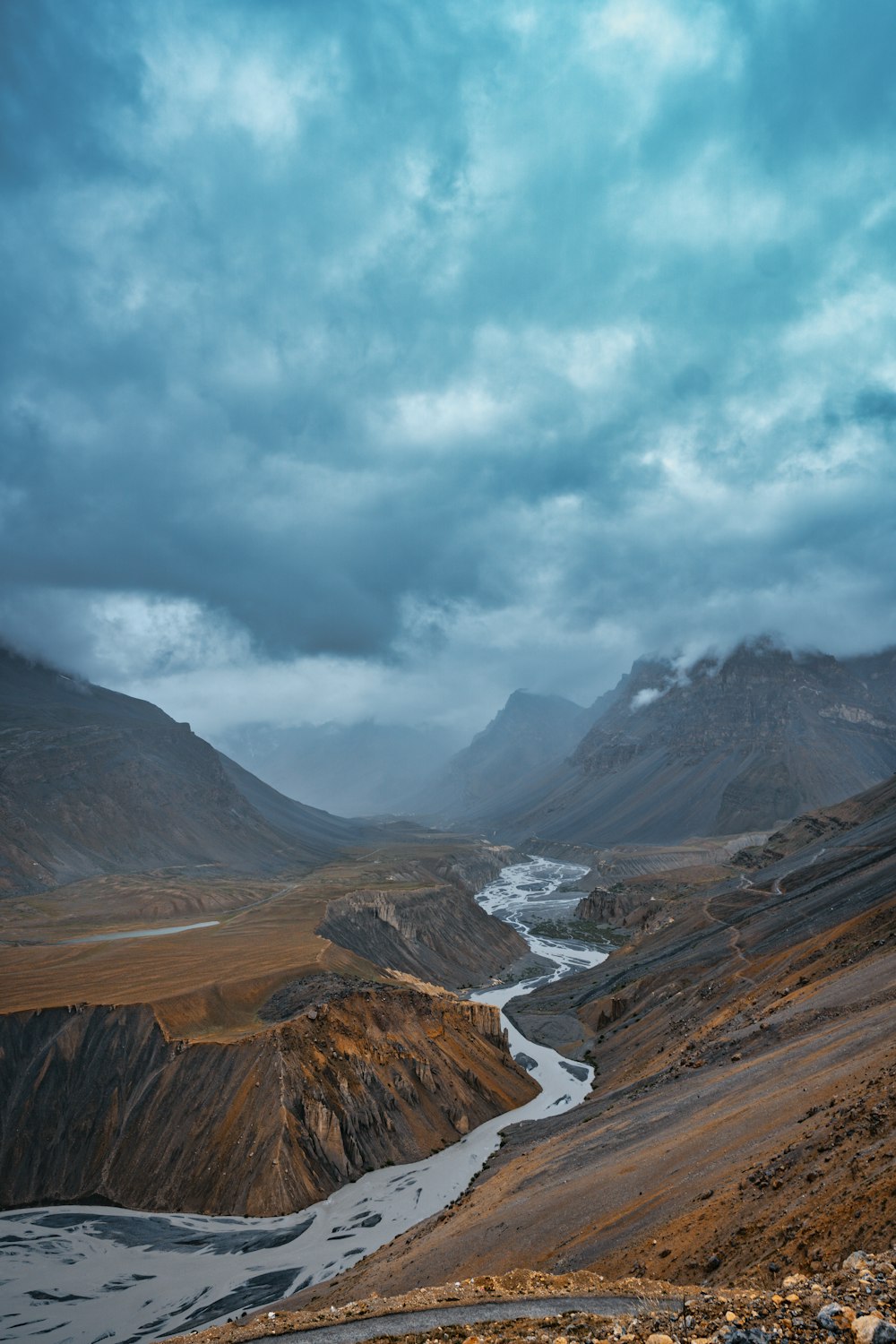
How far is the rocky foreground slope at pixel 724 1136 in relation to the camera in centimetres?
2377

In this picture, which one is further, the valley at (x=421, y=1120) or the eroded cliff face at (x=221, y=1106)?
the eroded cliff face at (x=221, y=1106)

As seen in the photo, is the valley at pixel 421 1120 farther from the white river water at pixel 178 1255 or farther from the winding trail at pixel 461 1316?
the winding trail at pixel 461 1316

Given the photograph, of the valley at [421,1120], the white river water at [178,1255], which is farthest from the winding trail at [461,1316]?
the white river water at [178,1255]

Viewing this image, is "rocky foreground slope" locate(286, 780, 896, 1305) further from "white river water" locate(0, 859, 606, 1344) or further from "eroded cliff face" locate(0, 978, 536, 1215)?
"eroded cliff face" locate(0, 978, 536, 1215)

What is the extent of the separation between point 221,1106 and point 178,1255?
37.8ft

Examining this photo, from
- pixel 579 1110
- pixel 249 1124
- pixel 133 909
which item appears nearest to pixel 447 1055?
pixel 579 1110

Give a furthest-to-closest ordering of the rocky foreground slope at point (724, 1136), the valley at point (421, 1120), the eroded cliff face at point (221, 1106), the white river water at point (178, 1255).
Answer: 1. the eroded cliff face at point (221, 1106)
2. the white river water at point (178, 1255)
3. the valley at point (421, 1120)
4. the rocky foreground slope at point (724, 1136)

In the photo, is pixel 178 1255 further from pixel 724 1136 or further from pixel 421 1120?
pixel 724 1136

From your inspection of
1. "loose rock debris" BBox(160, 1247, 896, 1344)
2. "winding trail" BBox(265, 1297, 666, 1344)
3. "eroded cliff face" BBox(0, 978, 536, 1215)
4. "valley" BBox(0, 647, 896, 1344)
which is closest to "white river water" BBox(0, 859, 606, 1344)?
"valley" BBox(0, 647, 896, 1344)

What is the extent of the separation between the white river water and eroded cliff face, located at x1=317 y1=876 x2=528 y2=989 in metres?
62.5

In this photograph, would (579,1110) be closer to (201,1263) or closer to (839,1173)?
(201,1263)

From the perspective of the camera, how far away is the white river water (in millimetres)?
43625

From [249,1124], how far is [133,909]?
352ft

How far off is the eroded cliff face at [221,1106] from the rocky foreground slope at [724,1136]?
35.6ft
